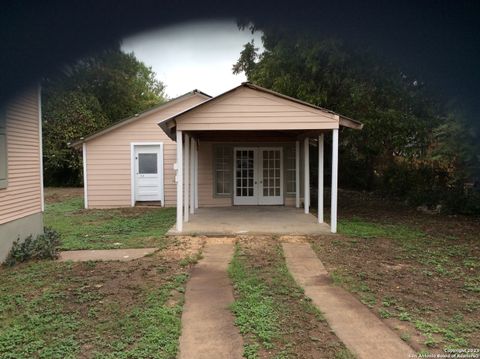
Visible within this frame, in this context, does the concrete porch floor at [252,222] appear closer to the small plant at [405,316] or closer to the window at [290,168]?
the window at [290,168]

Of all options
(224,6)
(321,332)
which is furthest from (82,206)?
(224,6)

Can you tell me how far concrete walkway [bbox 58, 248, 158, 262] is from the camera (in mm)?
6331

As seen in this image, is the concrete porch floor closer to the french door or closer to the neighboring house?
the french door

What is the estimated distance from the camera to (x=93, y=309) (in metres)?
4.09

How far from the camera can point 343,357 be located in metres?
3.07

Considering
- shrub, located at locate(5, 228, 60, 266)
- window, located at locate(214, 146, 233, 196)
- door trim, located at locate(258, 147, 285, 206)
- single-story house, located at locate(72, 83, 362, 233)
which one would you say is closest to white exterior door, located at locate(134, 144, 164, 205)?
single-story house, located at locate(72, 83, 362, 233)

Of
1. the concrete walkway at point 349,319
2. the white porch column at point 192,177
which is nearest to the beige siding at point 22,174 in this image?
the white porch column at point 192,177

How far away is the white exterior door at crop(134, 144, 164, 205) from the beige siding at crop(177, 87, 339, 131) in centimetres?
525

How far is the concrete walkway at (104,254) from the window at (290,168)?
6.78 m

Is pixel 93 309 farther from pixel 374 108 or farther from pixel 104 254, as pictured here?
pixel 374 108

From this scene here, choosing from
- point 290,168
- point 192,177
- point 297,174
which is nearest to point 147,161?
point 192,177

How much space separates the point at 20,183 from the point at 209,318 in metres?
4.69

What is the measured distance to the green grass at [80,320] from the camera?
10.6 feet

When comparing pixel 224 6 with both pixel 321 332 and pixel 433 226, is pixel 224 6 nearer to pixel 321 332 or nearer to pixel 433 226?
pixel 321 332
